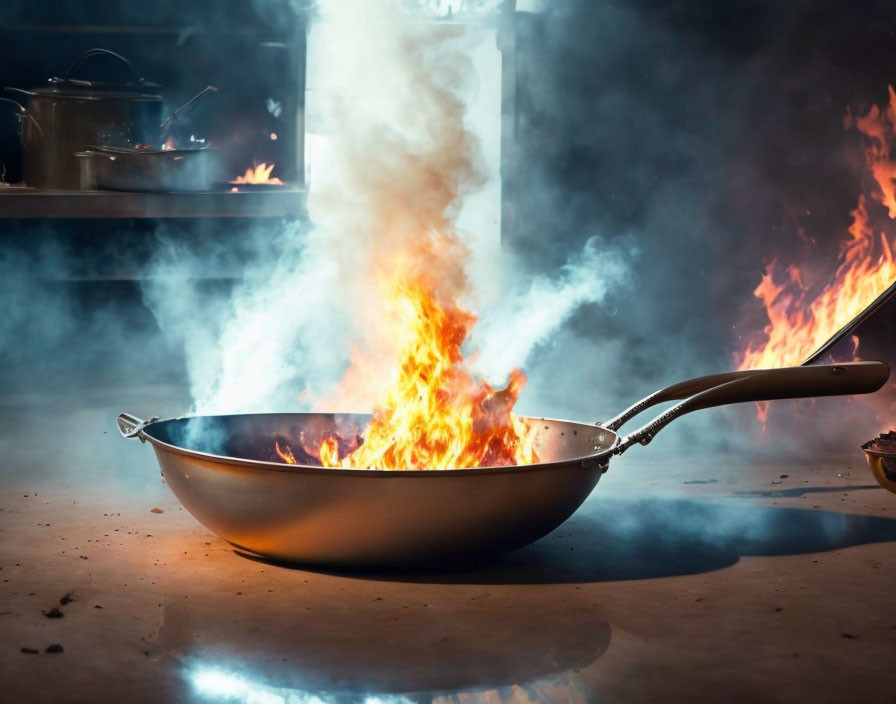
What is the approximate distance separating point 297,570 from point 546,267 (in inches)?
116

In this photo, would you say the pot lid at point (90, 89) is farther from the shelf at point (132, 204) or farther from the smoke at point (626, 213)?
the smoke at point (626, 213)

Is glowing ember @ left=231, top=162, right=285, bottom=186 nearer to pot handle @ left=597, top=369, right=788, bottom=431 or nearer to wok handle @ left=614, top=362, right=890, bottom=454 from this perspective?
pot handle @ left=597, top=369, right=788, bottom=431

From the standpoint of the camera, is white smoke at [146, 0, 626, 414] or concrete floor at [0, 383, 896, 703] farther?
white smoke at [146, 0, 626, 414]

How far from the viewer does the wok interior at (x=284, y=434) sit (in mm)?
2641

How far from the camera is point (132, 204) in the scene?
4.88m

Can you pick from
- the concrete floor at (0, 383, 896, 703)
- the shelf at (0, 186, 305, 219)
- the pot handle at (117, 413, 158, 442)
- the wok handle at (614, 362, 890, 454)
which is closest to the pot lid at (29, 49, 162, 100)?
the shelf at (0, 186, 305, 219)

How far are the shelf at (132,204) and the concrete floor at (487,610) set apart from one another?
6.48ft

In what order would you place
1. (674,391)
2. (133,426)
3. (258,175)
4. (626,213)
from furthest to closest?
(258,175) < (626,213) < (674,391) < (133,426)

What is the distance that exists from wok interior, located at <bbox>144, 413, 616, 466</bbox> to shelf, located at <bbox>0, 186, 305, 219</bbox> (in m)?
2.36

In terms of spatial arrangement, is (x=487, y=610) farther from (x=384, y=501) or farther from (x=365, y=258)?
(x=365, y=258)

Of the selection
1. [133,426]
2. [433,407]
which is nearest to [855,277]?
[433,407]

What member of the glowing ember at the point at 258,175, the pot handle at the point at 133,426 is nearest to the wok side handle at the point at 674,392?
the pot handle at the point at 133,426

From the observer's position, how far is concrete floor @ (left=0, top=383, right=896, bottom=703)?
1845 mm

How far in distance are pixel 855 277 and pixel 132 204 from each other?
115 inches
